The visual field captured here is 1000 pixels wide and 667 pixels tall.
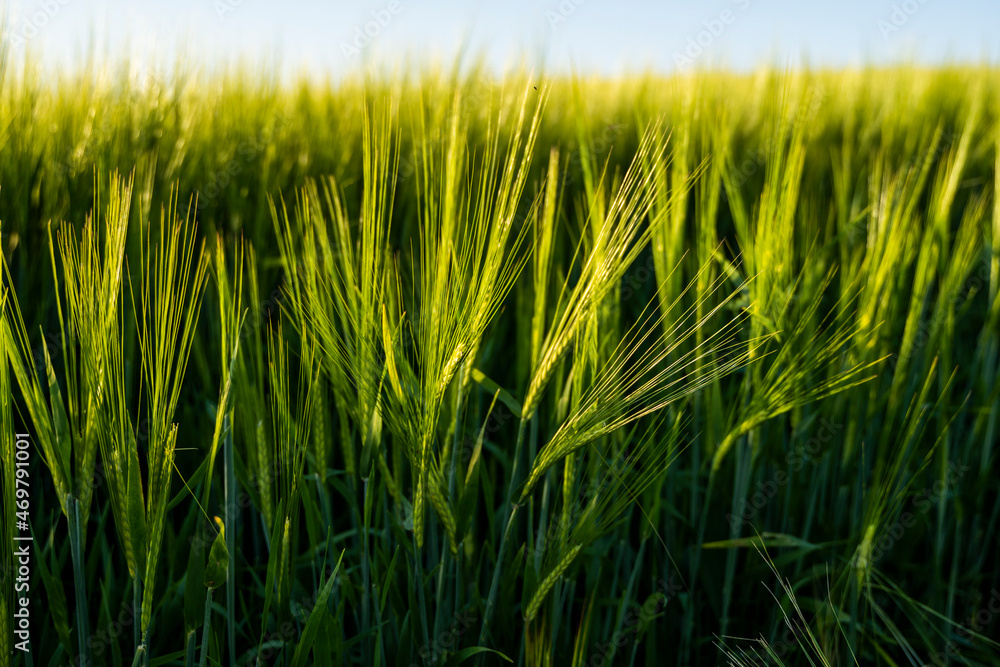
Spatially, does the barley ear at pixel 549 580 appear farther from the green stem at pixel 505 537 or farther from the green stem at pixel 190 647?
the green stem at pixel 190 647

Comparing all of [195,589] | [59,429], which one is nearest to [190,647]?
[195,589]

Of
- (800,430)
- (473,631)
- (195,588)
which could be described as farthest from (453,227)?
(800,430)

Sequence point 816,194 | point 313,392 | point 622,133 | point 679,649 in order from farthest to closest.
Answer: point 622,133, point 816,194, point 679,649, point 313,392

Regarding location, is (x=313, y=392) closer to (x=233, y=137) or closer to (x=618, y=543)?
(x=618, y=543)

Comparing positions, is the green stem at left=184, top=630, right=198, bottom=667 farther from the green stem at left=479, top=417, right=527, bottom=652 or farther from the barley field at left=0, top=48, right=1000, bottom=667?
the green stem at left=479, top=417, right=527, bottom=652

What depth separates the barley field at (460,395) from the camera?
0.55 m

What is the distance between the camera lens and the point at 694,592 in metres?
0.93

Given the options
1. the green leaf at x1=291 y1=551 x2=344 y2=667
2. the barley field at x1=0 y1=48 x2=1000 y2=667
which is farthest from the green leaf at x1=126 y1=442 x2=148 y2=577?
the green leaf at x1=291 y1=551 x2=344 y2=667

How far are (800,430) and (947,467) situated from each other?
0.93 feet

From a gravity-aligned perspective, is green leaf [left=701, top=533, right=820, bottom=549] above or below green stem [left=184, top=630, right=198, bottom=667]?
below

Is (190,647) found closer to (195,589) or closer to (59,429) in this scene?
(195,589)

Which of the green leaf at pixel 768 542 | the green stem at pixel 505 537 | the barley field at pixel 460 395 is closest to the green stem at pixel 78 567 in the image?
the barley field at pixel 460 395

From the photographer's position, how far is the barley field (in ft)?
1.81

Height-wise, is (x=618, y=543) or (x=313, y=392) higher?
(x=313, y=392)
